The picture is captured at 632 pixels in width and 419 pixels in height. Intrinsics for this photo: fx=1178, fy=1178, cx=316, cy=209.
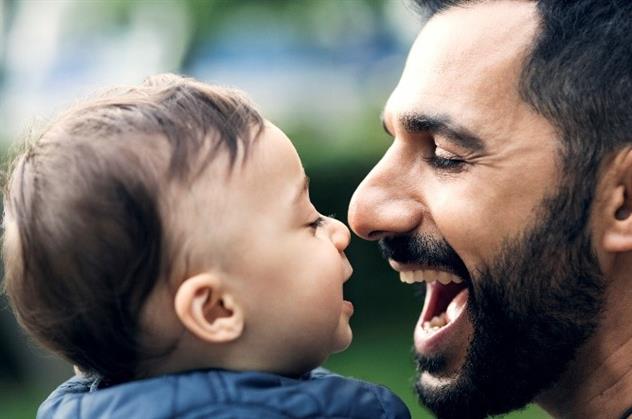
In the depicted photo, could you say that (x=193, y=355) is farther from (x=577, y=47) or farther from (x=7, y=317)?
(x=7, y=317)

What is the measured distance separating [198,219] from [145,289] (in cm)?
18

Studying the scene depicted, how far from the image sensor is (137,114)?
2531 millimetres

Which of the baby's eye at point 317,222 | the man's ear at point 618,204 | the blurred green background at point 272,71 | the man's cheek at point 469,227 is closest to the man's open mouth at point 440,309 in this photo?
the man's cheek at point 469,227

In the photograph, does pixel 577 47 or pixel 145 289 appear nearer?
pixel 145 289

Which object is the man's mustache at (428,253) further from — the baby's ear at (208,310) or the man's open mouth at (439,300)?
the baby's ear at (208,310)

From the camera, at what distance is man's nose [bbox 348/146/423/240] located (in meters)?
3.17

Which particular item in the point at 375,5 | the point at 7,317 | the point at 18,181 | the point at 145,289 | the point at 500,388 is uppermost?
the point at 18,181

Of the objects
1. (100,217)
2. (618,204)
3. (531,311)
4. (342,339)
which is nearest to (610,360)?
(531,311)

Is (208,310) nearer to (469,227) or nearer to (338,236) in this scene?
(338,236)

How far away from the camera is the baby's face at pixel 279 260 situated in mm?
2531

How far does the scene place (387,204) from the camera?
320cm

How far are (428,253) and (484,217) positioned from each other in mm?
211

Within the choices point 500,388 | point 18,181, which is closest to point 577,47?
point 500,388

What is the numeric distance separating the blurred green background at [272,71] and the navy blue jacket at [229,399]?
25.4ft
